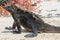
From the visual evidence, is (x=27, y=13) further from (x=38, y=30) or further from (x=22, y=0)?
(x=22, y=0)

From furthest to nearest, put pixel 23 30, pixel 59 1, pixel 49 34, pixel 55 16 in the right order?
pixel 59 1 → pixel 55 16 → pixel 23 30 → pixel 49 34

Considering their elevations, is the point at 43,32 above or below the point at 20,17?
below

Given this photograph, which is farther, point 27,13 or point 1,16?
point 1,16

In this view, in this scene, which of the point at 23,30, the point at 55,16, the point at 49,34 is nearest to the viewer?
the point at 49,34

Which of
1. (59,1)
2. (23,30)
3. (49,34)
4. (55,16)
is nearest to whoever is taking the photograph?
(49,34)

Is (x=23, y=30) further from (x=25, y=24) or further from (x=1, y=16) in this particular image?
(x=1, y=16)

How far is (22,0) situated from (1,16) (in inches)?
38.8

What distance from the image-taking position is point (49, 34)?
22.7 feet

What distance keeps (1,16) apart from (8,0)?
2.15 ft

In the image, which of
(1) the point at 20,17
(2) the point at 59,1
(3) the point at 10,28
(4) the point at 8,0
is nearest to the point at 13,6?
(1) the point at 20,17

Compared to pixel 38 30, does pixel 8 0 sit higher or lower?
higher

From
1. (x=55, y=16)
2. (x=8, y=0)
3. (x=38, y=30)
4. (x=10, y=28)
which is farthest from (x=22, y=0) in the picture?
(x=38, y=30)

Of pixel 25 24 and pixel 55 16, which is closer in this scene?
pixel 25 24

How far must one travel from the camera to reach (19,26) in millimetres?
7125
